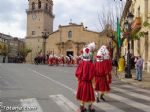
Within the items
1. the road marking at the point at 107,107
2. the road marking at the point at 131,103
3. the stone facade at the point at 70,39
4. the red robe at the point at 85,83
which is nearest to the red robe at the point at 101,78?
the road marking at the point at 107,107

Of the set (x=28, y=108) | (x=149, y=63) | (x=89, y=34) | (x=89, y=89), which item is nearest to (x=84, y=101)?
(x=89, y=89)

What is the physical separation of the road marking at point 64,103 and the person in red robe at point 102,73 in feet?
3.93

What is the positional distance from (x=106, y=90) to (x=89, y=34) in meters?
79.9

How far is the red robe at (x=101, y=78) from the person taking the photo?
13.8m

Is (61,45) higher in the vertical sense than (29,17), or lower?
lower

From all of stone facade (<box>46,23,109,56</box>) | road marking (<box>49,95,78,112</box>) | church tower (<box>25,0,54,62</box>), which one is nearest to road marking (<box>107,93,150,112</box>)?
road marking (<box>49,95,78,112</box>)

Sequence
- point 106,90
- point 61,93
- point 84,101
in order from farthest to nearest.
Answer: point 61,93 → point 106,90 → point 84,101

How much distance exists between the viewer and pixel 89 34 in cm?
9350

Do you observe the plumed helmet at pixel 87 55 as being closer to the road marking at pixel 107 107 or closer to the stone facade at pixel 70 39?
the road marking at pixel 107 107

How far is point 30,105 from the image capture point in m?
12.3

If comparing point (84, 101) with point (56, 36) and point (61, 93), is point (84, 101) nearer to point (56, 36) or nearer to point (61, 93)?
point (61, 93)

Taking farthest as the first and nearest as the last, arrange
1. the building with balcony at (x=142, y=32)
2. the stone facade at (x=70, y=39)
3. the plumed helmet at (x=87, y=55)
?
the stone facade at (x=70, y=39) → the building with balcony at (x=142, y=32) → the plumed helmet at (x=87, y=55)

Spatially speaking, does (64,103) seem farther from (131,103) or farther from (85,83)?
(131,103)

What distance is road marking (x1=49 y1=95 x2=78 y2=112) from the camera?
11891mm
